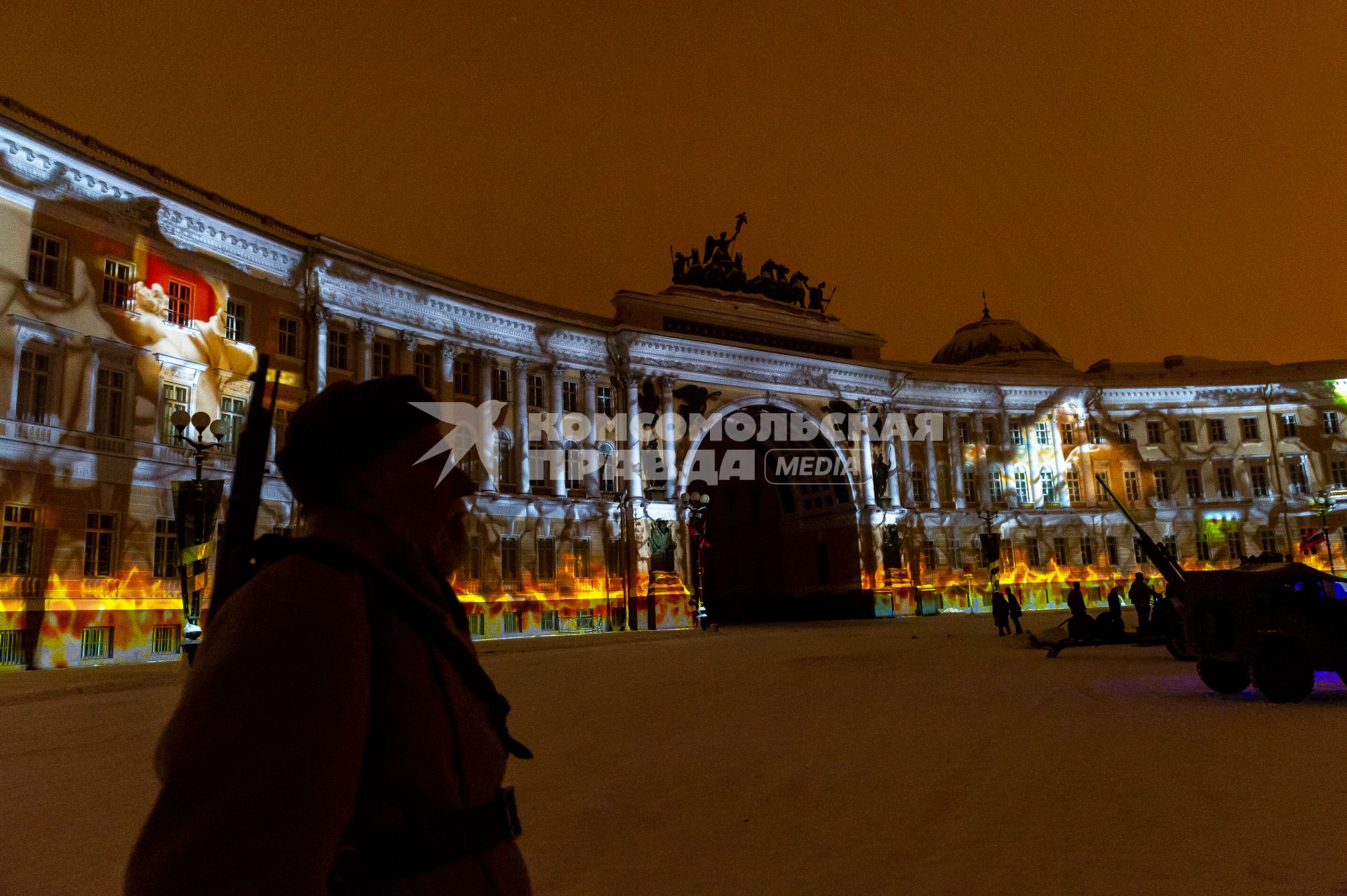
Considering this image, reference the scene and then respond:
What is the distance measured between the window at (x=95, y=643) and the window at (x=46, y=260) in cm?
867

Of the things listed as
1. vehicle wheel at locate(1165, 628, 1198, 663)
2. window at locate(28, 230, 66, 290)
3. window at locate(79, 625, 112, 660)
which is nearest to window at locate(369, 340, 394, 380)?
window at locate(28, 230, 66, 290)

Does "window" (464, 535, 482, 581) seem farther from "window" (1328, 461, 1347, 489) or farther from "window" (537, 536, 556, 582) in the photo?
"window" (1328, 461, 1347, 489)

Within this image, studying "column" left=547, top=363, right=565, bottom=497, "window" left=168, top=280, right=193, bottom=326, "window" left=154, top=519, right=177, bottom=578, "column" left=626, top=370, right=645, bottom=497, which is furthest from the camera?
"column" left=626, top=370, right=645, bottom=497

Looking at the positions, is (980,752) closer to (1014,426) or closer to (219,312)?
(219,312)

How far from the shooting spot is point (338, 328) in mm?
32062

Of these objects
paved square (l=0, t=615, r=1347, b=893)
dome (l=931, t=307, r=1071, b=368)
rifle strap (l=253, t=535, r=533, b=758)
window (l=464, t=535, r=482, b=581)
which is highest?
dome (l=931, t=307, r=1071, b=368)

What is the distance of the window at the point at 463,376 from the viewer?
35469mm

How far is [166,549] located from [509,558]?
41.2 feet

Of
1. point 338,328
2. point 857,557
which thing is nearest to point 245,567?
point 338,328

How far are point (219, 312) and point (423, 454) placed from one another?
94.4 ft

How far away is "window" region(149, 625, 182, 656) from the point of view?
24.1 m

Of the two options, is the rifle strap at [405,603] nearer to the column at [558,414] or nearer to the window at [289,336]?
the window at [289,336]

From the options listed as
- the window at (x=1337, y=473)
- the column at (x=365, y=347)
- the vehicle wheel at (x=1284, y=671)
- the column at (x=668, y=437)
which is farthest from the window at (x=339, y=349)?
the window at (x=1337, y=473)

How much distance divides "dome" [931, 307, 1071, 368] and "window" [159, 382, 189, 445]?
154 feet
